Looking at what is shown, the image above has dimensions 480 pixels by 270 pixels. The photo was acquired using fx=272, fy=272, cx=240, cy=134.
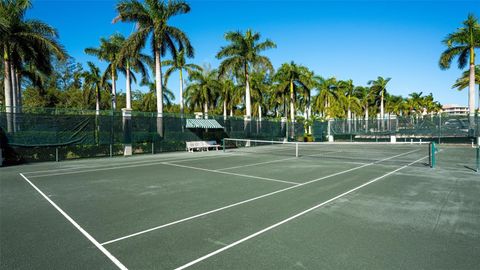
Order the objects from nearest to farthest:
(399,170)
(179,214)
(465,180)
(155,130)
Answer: (179,214), (465,180), (399,170), (155,130)

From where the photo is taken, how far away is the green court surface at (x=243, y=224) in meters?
3.91

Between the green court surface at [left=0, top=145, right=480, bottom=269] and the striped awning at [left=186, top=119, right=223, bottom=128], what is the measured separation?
14735mm

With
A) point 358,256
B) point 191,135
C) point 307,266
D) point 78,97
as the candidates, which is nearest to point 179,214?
point 307,266

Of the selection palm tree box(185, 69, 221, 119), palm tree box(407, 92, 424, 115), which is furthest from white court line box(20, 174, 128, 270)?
palm tree box(407, 92, 424, 115)

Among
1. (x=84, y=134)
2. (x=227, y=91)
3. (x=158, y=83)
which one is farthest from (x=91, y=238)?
(x=227, y=91)

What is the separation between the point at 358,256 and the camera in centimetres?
396

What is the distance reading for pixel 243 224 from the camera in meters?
5.33

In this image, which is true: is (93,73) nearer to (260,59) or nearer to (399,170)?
(260,59)

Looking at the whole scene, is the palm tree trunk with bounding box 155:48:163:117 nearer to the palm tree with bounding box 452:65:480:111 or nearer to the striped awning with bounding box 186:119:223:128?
the striped awning with bounding box 186:119:223:128

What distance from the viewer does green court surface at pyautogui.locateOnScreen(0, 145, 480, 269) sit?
3906 mm

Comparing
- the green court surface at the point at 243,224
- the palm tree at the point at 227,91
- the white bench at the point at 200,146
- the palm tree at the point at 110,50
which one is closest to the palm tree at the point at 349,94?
the palm tree at the point at 227,91

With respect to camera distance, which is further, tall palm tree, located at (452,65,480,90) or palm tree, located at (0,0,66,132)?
tall palm tree, located at (452,65,480,90)

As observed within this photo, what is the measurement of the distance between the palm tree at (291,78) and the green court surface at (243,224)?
31168 mm

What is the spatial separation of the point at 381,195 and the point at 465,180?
4.55 meters
